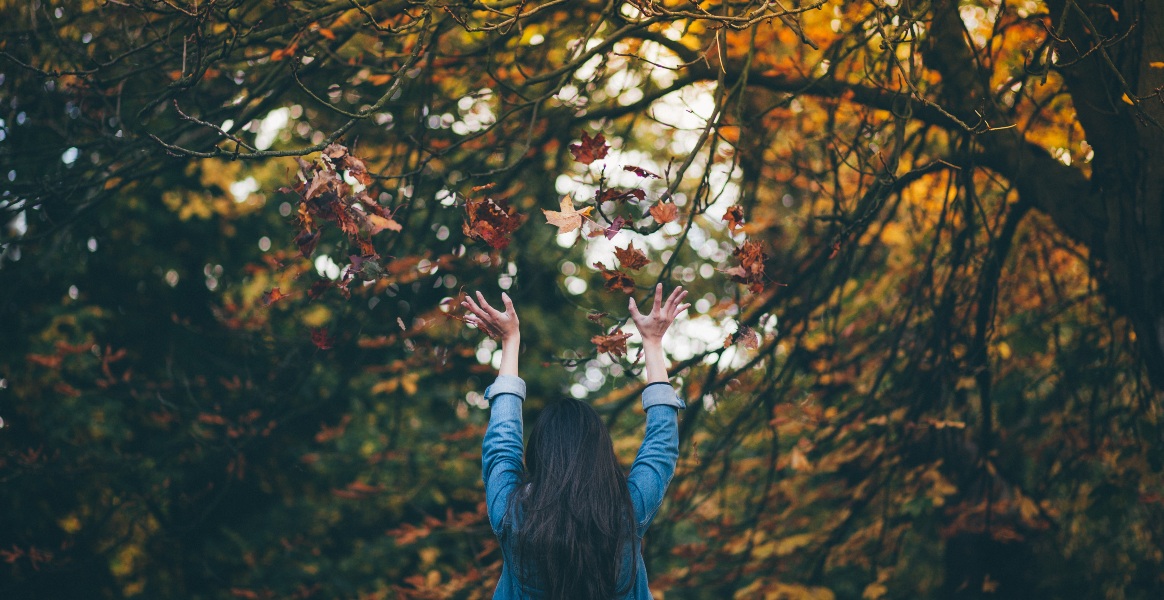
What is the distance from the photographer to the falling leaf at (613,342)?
2.70m

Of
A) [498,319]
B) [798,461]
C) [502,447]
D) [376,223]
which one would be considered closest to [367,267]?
[376,223]

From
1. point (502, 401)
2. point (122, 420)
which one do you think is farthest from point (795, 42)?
point (122, 420)

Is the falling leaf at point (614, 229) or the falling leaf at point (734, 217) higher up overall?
the falling leaf at point (734, 217)

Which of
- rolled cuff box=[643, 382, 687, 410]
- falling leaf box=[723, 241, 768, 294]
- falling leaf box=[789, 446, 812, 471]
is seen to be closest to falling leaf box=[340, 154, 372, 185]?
rolled cuff box=[643, 382, 687, 410]

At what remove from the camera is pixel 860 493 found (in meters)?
4.48

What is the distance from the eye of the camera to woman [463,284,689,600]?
1.88 metres

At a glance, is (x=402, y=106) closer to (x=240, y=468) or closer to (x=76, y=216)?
(x=76, y=216)

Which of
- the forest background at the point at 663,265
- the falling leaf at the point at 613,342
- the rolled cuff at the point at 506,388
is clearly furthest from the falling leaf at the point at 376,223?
the falling leaf at the point at 613,342

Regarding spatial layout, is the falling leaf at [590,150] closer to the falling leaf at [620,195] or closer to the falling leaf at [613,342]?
the falling leaf at [620,195]

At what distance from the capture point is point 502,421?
200 centimetres

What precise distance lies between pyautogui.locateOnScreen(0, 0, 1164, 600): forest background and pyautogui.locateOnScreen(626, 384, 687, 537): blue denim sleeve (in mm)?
647

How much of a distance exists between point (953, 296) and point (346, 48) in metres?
3.16

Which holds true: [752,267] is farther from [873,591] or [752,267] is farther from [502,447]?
[873,591]

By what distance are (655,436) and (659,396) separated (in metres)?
0.11
